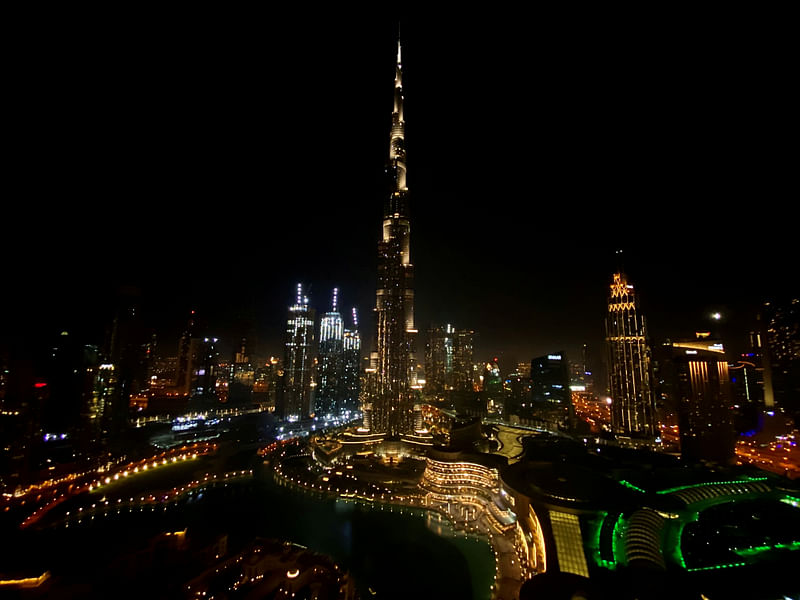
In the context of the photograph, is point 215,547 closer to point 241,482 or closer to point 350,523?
point 350,523

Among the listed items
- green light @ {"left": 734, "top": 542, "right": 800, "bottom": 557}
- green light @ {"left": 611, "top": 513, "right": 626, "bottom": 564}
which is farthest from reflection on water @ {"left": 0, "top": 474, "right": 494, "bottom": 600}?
green light @ {"left": 734, "top": 542, "right": 800, "bottom": 557}

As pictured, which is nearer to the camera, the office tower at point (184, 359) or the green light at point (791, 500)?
the green light at point (791, 500)

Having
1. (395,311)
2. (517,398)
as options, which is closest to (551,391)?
(517,398)

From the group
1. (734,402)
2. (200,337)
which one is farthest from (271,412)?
(734,402)

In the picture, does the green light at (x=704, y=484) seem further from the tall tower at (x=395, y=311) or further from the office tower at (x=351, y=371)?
the office tower at (x=351, y=371)

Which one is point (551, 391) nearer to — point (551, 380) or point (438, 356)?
point (551, 380)

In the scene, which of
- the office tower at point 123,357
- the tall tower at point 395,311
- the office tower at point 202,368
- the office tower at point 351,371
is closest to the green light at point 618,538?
the tall tower at point 395,311
